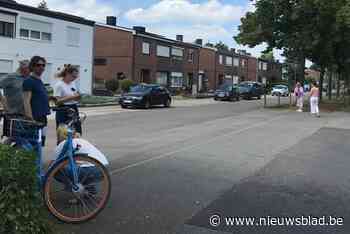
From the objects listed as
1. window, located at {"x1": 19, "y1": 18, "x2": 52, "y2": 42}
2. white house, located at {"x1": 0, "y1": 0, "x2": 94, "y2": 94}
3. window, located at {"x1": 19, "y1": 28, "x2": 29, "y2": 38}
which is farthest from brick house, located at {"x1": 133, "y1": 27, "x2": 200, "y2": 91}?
window, located at {"x1": 19, "y1": 28, "x2": 29, "y2": 38}

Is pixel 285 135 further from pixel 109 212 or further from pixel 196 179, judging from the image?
pixel 109 212

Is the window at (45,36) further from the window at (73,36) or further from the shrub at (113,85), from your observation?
the shrub at (113,85)

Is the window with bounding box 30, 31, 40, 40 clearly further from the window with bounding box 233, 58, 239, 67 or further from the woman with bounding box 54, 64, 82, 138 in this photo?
the window with bounding box 233, 58, 239, 67

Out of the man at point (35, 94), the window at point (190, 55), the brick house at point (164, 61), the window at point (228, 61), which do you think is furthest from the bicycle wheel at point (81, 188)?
the window at point (228, 61)

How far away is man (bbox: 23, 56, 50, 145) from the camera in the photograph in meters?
5.98

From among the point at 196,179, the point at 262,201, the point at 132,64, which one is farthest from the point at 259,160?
the point at 132,64

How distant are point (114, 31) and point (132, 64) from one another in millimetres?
4116

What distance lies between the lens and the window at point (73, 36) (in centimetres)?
3628

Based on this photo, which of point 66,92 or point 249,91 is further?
point 249,91

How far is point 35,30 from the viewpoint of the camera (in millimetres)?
33188

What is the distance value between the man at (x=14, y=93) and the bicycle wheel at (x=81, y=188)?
64.5 inches

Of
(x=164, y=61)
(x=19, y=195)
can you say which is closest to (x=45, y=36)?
(x=164, y=61)

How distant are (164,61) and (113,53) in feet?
22.9

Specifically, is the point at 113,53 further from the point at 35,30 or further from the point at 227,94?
the point at 35,30
